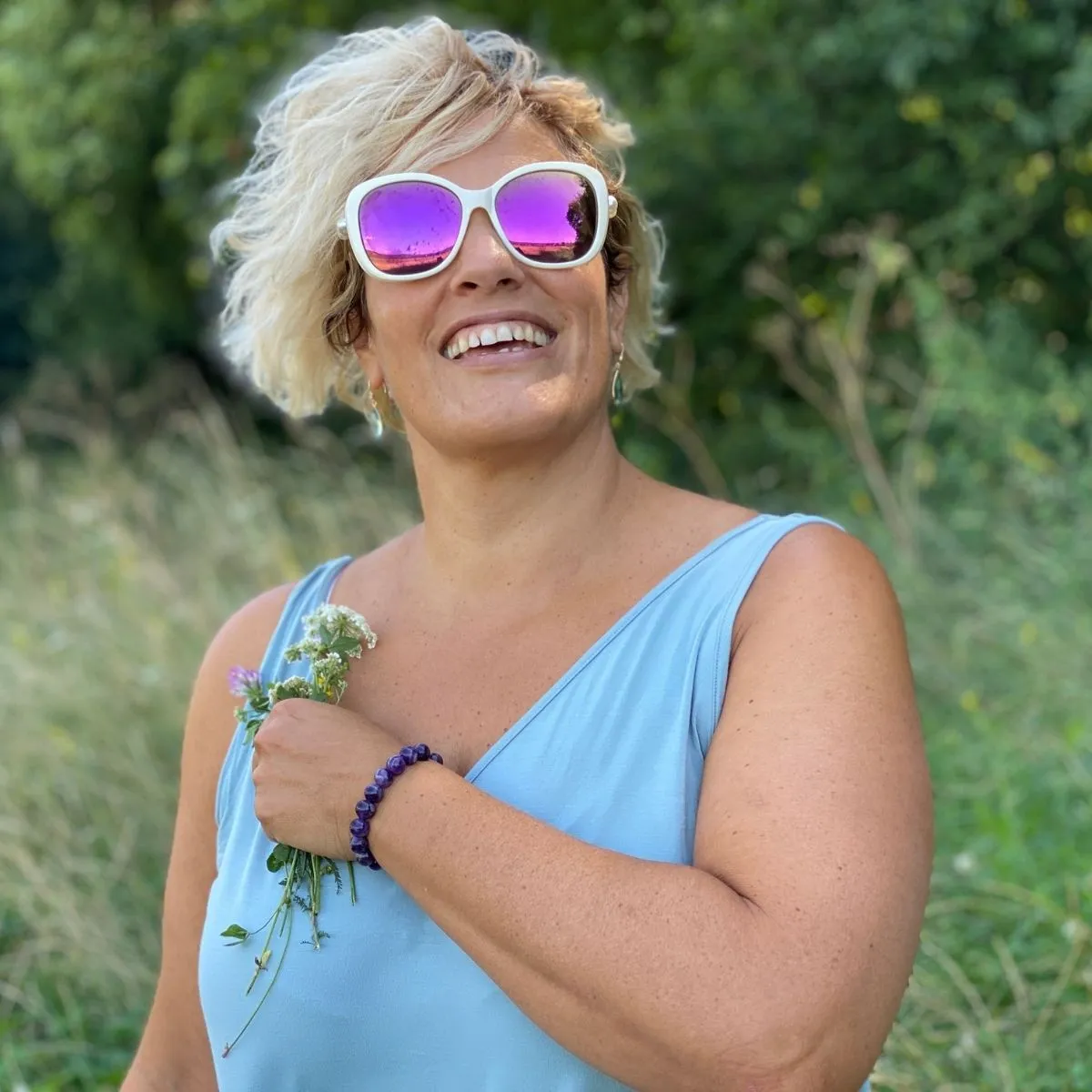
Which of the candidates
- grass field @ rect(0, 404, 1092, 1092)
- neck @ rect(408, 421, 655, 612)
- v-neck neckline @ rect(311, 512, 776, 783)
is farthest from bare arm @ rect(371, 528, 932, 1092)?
grass field @ rect(0, 404, 1092, 1092)

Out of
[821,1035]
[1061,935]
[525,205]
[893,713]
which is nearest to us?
[821,1035]

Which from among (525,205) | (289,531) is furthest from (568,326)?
(289,531)

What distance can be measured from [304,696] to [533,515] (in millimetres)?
406

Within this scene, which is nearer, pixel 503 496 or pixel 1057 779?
pixel 503 496

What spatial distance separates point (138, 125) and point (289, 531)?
8.91 ft

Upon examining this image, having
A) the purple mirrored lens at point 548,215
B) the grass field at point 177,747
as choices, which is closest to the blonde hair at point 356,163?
the purple mirrored lens at point 548,215

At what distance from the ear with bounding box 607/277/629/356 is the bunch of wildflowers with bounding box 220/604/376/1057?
586mm

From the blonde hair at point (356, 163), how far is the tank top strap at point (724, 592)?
25.1 inches

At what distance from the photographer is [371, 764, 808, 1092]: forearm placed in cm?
138

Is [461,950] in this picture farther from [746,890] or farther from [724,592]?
[724,592]

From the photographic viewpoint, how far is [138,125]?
25.8 feet

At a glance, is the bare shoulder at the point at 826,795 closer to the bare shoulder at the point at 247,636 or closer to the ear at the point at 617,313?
the ear at the point at 617,313

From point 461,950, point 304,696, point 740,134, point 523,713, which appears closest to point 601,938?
point 461,950

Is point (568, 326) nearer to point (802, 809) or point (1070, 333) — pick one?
point (802, 809)
